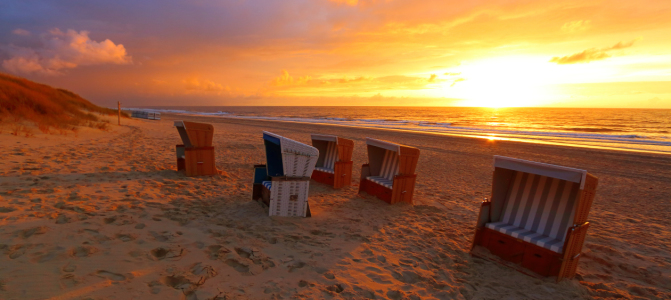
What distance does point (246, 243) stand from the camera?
409cm

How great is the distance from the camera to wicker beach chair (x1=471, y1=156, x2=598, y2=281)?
12.7ft

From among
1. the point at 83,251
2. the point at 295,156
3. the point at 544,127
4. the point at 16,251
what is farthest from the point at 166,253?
the point at 544,127

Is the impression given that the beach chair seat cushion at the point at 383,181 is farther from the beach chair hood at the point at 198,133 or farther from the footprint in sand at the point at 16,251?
the footprint in sand at the point at 16,251

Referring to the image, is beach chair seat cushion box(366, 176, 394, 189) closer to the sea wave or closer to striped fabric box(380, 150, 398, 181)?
striped fabric box(380, 150, 398, 181)

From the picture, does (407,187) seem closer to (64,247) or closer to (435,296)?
(435,296)

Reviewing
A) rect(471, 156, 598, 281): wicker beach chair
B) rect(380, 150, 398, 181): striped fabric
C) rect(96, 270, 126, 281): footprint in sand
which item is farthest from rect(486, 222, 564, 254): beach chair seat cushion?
rect(96, 270, 126, 281): footprint in sand

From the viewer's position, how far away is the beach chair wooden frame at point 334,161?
308 inches

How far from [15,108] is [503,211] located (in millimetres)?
18066

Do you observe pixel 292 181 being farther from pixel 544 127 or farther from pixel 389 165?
pixel 544 127

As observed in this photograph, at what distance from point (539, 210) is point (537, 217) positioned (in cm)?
11

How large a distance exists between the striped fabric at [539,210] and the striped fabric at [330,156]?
455 centimetres

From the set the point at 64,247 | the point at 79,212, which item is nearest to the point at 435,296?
the point at 64,247

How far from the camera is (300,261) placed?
12.4 feet

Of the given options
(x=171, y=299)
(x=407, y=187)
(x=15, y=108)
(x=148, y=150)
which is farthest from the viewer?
(x=15, y=108)
